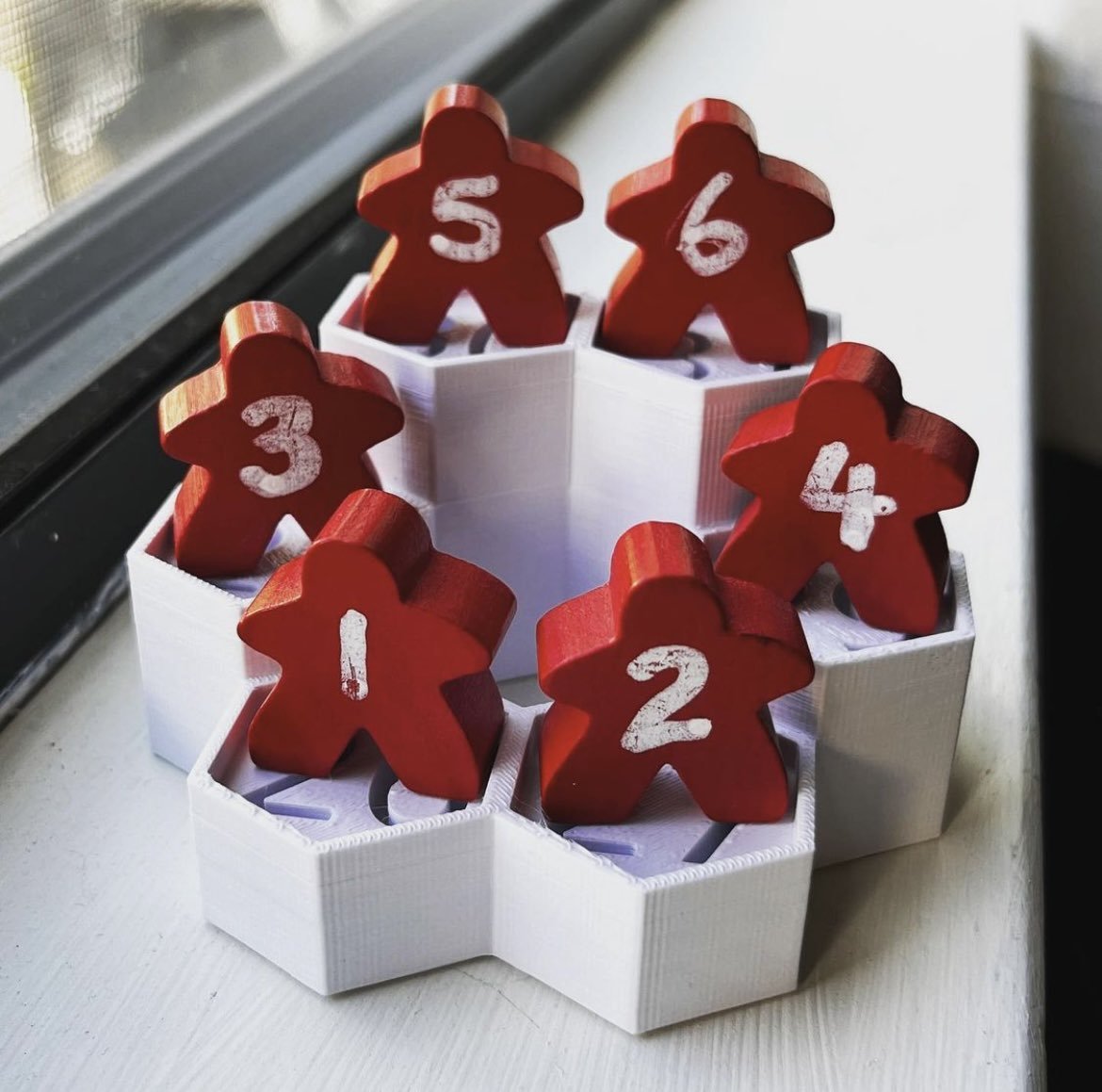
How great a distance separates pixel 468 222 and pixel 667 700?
27cm

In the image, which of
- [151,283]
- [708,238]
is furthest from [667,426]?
[151,283]

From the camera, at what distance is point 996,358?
104cm

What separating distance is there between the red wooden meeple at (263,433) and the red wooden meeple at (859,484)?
167mm

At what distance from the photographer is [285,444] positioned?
612 millimetres

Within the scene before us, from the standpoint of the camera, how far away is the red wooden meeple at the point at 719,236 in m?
0.65

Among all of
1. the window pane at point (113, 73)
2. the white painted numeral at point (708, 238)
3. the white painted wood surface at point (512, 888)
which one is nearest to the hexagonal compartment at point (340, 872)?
the white painted wood surface at point (512, 888)

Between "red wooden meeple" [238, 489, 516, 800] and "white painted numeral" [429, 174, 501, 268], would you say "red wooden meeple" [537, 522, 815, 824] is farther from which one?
"white painted numeral" [429, 174, 501, 268]

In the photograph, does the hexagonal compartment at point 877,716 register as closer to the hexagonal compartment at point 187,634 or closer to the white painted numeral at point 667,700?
the white painted numeral at point 667,700

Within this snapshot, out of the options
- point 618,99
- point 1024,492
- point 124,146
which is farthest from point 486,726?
point 618,99

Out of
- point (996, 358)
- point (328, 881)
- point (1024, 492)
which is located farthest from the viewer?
point (996, 358)

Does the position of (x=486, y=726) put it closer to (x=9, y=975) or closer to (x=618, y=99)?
(x=9, y=975)

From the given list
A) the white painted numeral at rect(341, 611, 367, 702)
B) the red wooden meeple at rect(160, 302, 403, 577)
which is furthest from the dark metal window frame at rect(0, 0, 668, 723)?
the white painted numeral at rect(341, 611, 367, 702)

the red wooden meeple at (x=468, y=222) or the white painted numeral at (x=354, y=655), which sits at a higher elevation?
the red wooden meeple at (x=468, y=222)

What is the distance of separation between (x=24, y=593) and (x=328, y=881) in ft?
0.95
